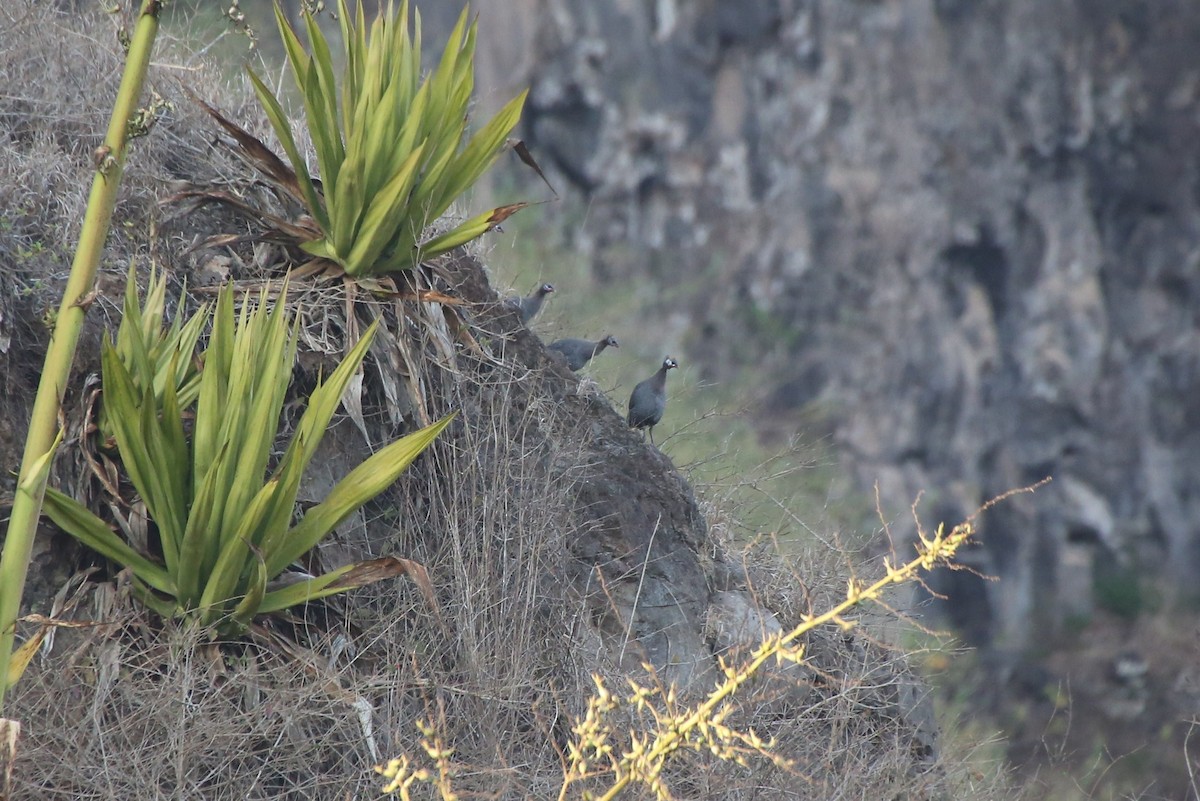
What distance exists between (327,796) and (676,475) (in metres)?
2.54

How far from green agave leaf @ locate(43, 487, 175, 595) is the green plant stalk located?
3.18ft

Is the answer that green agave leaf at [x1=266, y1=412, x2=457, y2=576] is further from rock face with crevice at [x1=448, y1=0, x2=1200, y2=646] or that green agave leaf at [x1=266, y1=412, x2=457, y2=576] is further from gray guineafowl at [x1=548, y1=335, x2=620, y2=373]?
rock face with crevice at [x1=448, y1=0, x2=1200, y2=646]

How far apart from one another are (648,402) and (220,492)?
2739mm

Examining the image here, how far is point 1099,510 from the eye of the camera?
24.3 metres

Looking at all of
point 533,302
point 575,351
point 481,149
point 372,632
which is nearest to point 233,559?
point 372,632

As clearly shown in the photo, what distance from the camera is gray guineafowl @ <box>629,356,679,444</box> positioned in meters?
6.44

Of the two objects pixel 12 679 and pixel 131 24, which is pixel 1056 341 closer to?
pixel 131 24

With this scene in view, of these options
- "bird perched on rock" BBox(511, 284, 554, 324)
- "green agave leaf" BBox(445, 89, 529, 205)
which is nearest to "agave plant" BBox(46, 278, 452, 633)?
"green agave leaf" BBox(445, 89, 529, 205)

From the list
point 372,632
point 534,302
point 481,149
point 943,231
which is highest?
point 481,149

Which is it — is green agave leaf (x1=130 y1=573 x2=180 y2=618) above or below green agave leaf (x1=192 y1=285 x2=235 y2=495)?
below

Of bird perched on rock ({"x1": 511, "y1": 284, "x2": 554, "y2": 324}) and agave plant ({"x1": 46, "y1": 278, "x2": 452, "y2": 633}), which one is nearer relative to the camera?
agave plant ({"x1": 46, "y1": 278, "x2": 452, "y2": 633})

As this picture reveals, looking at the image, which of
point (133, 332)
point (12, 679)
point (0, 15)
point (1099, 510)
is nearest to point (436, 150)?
point (133, 332)

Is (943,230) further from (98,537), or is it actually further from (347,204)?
(98,537)

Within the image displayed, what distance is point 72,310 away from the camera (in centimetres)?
300
